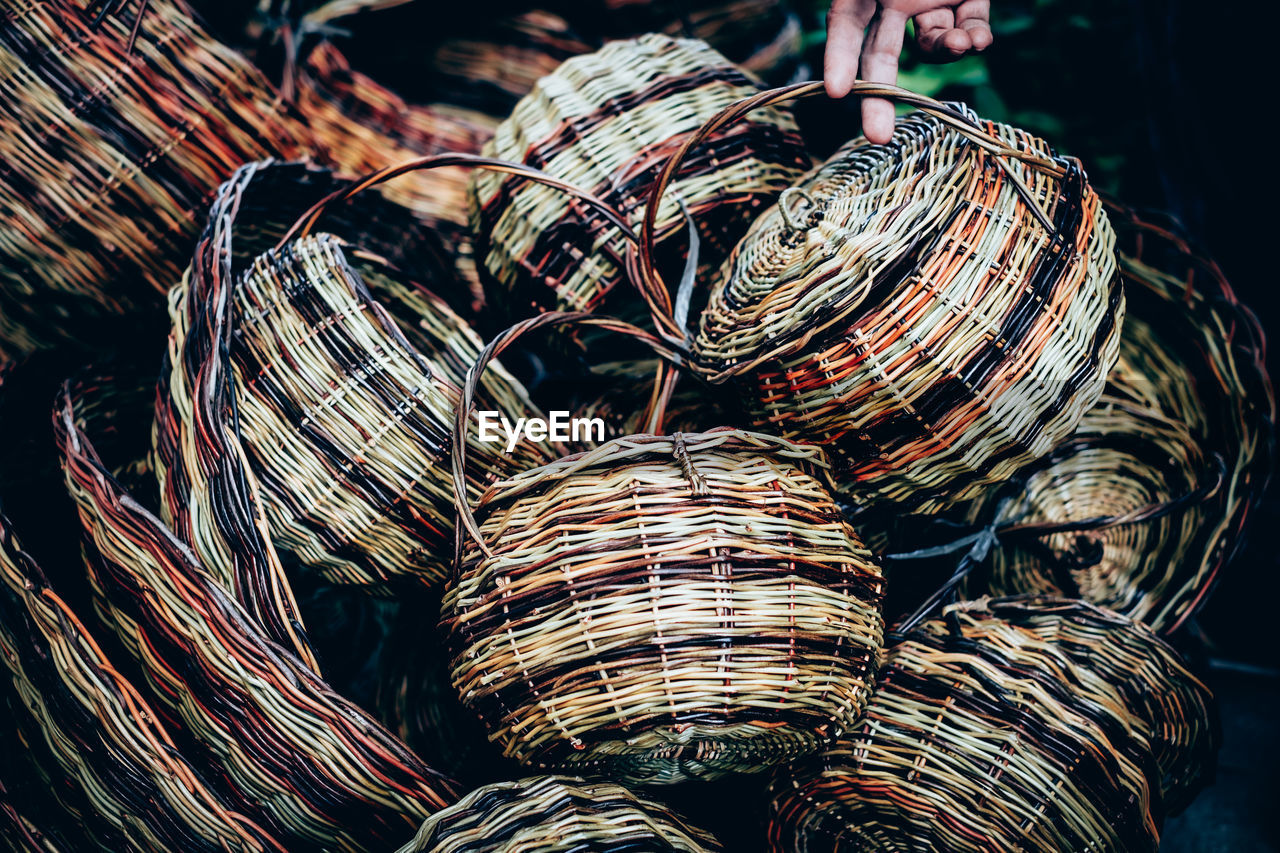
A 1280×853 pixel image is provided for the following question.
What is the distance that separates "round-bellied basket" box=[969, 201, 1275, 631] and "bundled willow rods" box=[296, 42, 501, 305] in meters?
0.87

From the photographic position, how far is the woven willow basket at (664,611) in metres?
0.67

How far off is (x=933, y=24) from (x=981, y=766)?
0.74 m

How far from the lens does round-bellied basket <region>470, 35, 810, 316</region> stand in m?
0.95

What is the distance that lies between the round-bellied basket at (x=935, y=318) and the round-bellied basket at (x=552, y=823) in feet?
1.22

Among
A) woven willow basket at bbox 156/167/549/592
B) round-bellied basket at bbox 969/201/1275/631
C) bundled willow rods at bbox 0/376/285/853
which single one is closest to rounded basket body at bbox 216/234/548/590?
woven willow basket at bbox 156/167/549/592

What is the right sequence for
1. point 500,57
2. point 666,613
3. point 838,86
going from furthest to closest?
point 500,57 → point 838,86 → point 666,613

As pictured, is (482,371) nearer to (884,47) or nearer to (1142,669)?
(884,47)

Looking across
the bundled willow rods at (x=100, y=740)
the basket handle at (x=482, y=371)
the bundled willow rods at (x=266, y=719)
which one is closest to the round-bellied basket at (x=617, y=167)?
the basket handle at (x=482, y=371)

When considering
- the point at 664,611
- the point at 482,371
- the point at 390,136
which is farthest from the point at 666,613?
the point at 390,136

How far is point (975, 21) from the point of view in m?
0.81

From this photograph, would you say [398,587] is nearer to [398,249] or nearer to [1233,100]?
[398,249]

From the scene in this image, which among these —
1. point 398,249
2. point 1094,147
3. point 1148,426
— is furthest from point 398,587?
point 1094,147

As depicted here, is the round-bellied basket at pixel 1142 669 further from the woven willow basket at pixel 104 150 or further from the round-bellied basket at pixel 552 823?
the woven willow basket at pixel 104 150

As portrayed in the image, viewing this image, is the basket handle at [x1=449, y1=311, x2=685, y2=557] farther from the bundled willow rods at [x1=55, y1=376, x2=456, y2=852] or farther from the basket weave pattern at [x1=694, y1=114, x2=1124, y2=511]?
the bundled willow rods at [x1=55, y1=376, x2=456, y2=852]
